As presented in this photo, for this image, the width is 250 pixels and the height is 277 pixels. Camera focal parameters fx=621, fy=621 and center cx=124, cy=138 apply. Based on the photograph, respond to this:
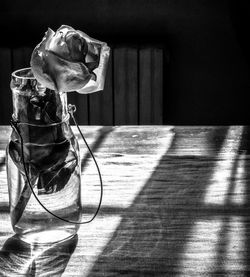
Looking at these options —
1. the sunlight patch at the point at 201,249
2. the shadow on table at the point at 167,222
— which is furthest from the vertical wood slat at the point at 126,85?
the sunlight patch at the point at 201,249

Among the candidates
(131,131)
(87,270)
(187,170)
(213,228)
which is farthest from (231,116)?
(87,270)

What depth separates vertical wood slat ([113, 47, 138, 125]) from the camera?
270cm

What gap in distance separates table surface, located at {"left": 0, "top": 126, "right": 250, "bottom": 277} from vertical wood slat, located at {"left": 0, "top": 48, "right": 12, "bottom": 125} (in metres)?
1.24

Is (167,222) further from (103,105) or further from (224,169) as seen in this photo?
(103,105)

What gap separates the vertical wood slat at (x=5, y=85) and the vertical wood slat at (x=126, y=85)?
1.56ft

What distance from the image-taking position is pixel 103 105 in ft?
9.16

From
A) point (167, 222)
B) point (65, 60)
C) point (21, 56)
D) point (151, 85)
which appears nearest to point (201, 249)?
point (167, 222)

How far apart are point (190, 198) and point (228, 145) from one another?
337 millimetres

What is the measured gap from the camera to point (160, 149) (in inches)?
57.4

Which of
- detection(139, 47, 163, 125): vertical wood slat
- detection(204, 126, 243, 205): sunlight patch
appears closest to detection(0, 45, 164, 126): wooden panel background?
detection(139, 47, 163, 125): vertical wood slat

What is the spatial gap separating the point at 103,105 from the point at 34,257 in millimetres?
1838

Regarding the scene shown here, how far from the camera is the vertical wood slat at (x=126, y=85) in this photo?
2699mm

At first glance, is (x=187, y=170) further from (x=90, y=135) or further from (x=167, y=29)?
(x=167, y=29)

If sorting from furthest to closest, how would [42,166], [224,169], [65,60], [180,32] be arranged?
[180,32] → [224,169] → [42,166] → [65,60]
